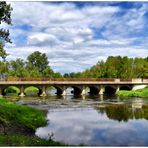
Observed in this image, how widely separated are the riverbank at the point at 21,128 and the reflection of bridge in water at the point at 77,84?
56.7 m

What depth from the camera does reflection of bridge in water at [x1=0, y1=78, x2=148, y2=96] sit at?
10607 centimetres

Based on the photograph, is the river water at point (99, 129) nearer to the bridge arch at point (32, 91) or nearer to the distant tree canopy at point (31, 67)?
the bridge arch at point (32, 91)

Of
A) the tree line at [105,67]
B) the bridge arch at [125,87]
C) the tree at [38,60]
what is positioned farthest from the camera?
the tree at [38,60]

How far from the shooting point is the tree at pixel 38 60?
178625 millimetres

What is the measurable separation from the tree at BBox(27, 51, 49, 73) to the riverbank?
130 metres

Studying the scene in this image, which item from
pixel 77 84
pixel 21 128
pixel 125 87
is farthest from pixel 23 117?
pixel 125 87

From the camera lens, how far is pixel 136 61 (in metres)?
160

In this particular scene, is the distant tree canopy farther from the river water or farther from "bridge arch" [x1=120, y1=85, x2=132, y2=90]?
the river water

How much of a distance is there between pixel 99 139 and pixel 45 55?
149400 mm

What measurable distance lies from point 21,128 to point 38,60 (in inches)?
5632

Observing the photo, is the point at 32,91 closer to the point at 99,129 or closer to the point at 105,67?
the point at 105,67

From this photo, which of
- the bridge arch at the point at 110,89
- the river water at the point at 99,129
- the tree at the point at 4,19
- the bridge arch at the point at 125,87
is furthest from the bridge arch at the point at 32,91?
the tree at the point at 4,19

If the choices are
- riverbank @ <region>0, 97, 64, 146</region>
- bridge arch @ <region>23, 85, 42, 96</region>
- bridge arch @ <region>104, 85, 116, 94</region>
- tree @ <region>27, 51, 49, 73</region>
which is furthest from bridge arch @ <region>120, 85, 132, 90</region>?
riverbank @ <region>0, 97, 64, 146</region>

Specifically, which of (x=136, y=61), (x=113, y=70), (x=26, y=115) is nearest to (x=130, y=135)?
(x=26, y=115)
